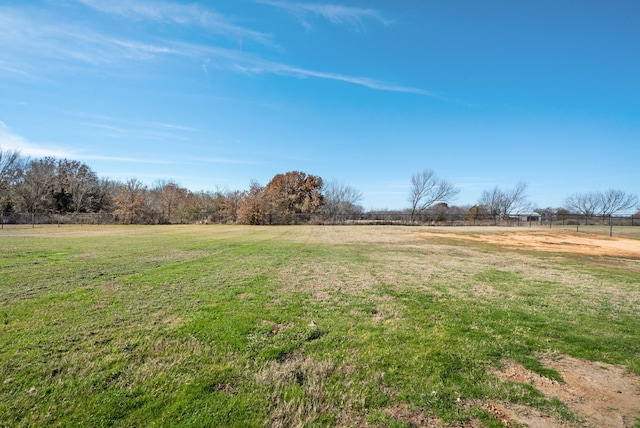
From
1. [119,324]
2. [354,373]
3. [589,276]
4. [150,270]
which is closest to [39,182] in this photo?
[150,270]

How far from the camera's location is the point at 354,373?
125 inches

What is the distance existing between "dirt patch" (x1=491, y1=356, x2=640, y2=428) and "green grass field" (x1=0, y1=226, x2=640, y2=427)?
0.51 feet

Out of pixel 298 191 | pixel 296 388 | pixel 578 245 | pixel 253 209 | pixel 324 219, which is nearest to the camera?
pixel 296 388

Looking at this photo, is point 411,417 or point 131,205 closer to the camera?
point 411,417

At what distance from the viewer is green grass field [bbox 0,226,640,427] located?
8.41 ft

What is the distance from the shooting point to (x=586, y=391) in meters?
2.98

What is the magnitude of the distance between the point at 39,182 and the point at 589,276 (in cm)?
6123

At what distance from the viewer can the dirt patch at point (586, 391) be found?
256 centimetres

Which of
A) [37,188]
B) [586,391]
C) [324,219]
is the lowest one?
[586,391]

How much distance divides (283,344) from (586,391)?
338cm

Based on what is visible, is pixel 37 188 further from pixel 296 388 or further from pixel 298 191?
pixel 296 388

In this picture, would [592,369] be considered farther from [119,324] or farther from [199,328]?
[119,324]

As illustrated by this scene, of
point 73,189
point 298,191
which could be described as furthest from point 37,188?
point 298,191

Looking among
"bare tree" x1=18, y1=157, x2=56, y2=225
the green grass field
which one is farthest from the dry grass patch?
"bare tree" x1=18, y1=157, x2=56, y2=225
